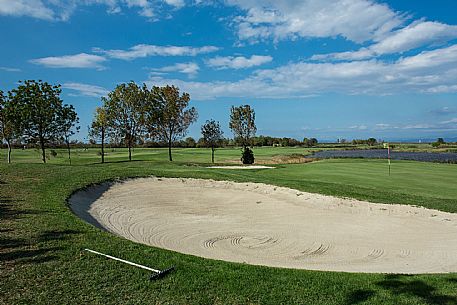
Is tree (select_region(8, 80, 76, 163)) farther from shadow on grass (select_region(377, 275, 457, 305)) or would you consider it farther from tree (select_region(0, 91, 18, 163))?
shadow on grass (select_region(377, 275, 457, 305))

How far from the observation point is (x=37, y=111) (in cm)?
3791

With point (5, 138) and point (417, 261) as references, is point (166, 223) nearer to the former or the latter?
point (417, 261)

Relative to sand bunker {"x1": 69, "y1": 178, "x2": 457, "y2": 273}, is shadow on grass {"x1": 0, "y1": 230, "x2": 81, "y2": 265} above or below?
above

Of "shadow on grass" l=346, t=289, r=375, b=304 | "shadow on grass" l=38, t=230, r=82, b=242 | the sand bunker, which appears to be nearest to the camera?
"shadow on grass" l=346, t=289, r=375, b=304

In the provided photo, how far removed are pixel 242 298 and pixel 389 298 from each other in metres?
2.40

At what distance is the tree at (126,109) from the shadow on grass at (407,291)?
4373 cm

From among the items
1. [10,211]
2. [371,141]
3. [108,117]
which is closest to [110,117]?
[108,117]

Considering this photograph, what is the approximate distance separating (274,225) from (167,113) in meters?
Result: 38.5

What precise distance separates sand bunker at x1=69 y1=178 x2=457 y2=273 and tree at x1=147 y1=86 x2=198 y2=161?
104 feet

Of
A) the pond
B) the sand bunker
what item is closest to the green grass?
the sand bunker

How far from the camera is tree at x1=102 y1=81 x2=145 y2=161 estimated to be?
45.8 metres

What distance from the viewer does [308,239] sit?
10.9 metres

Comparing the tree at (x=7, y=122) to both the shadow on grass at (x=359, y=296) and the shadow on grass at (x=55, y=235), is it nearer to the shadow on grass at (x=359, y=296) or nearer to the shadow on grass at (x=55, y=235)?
the shadow on grass at (x=55, y=235)

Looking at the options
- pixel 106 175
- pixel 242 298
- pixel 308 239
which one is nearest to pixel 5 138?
pixel 106 175
